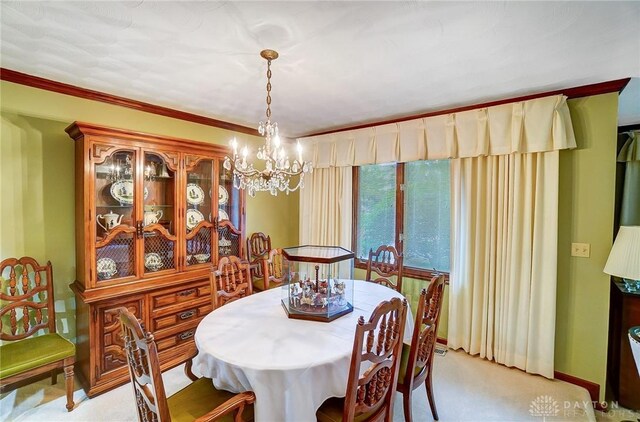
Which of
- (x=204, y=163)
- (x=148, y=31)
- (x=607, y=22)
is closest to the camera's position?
(x=607, y=22)

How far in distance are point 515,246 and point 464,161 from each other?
0.91m

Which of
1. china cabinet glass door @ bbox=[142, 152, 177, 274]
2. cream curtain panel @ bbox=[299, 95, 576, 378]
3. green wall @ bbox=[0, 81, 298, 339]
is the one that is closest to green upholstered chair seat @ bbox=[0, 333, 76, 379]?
green wall @ bbox=[0, 81, 298, 339]

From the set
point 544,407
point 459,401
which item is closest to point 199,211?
point 459,401

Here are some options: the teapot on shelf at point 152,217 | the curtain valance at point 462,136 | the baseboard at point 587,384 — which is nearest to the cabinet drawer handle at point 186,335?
the teapot on shelf at point 152,217

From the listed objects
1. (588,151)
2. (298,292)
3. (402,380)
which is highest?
(588,151)

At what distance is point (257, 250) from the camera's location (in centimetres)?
392

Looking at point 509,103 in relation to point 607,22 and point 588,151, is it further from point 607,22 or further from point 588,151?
point 607,22

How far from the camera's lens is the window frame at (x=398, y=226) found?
3.28 meters

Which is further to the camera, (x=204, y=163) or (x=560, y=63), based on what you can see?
(x=204, y=163)

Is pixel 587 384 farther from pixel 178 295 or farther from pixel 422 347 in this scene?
pixel 178 295

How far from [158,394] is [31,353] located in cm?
170

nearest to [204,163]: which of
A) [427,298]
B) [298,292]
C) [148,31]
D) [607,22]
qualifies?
[148,31]

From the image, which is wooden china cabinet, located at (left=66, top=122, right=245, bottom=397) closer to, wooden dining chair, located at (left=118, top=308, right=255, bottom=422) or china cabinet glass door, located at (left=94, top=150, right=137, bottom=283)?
china cabinet glass door, located at (left=94, top=150, right=137, bottom=283)

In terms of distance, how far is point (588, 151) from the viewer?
95.0 inches
